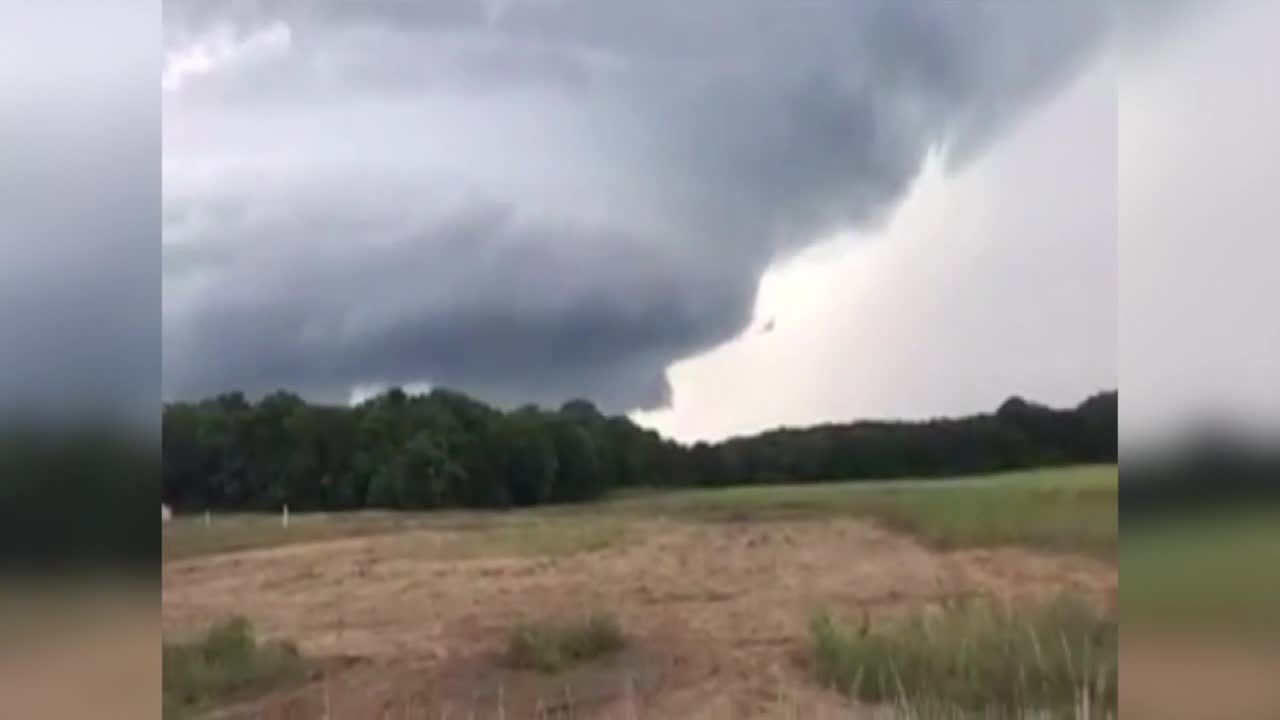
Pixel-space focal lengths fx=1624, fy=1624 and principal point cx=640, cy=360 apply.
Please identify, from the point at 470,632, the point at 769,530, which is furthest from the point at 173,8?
the point at 769,530

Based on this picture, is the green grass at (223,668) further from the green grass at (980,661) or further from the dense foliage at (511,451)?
the green grass at (980,661)

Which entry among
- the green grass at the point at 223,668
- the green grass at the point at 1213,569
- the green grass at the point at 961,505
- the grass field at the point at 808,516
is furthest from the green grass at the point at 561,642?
the green grass at the point at 1213,569

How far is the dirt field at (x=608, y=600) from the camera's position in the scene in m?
4.16

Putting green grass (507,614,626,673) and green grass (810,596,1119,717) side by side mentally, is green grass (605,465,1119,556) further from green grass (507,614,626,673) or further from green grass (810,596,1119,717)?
green grass (507,614,626,673)

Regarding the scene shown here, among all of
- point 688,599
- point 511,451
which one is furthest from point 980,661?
point 511,451

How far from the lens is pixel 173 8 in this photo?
13.0ft

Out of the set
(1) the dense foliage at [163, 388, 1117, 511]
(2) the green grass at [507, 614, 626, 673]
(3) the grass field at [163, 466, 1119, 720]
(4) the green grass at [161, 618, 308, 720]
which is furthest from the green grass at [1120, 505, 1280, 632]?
(4) the green grass at [161, 618, 308, 720]

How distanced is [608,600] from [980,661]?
40.9 inches

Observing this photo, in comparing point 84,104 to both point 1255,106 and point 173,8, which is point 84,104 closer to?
point 173,8

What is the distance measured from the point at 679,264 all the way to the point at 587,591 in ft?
2.95

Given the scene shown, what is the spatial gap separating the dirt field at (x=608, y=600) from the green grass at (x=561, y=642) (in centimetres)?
3

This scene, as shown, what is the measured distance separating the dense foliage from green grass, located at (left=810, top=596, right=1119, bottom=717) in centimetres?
42

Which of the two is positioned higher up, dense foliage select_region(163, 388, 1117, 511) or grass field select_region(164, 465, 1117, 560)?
dense foliage select_region(163, 388, 1117, 511)

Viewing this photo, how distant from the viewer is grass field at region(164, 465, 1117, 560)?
4.18 meters
